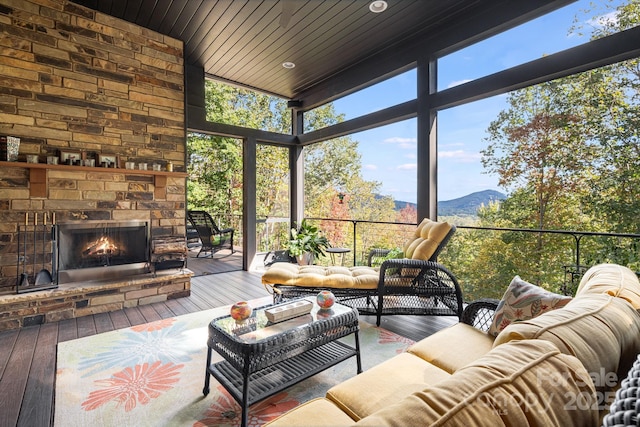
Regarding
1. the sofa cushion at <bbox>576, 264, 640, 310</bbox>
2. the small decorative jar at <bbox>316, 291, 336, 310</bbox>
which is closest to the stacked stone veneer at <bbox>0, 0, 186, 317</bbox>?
the small decorative jar at <bbox>316, 291, 336, 310</bbox>

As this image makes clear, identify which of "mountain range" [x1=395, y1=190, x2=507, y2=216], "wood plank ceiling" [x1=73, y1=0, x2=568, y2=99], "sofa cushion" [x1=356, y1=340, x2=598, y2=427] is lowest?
"sofa cushion" [x1=356, y1=340, x2=598, y2=427]

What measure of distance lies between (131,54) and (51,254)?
2.52 metres

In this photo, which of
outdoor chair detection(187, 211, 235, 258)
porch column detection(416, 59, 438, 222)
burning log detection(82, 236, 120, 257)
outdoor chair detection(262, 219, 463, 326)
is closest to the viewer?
outdoor chair detection(262, 219, 463, 326)

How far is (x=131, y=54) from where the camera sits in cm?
374

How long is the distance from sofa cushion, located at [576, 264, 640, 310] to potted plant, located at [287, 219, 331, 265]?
402 centimetres

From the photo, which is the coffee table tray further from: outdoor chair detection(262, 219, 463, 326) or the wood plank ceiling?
the wood plank ceiling

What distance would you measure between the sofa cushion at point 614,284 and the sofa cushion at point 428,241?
60.6 inches

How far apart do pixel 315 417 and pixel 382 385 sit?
0.33 metres

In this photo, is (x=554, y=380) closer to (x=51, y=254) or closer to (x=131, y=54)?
(x=51, y=254)

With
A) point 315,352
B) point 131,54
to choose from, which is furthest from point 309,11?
point 315,352

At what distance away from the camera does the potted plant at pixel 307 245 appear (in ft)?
17.1

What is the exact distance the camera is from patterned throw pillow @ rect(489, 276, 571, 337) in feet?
4.75

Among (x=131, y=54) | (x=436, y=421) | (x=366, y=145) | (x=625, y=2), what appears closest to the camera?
(x=436, y=421)

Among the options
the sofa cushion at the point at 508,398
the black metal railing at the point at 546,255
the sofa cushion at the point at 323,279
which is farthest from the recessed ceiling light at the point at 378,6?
the sofa cushion at the point at 508,398
